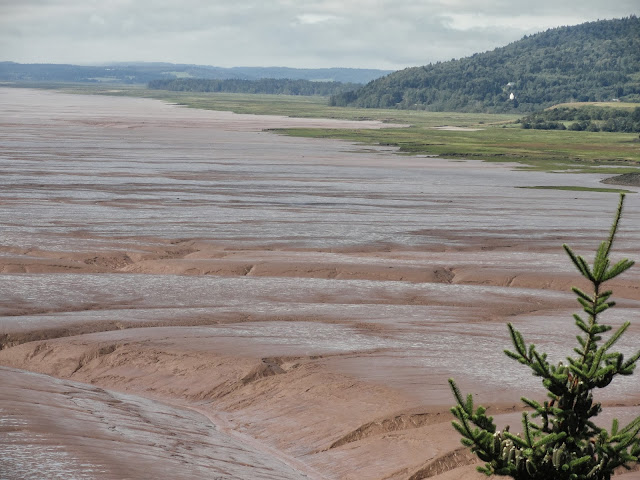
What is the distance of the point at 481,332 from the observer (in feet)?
70.0

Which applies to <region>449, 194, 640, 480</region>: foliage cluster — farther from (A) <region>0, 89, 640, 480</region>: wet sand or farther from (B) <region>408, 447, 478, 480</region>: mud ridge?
(B) <region>408, 447, 478, 480</region>: mud ridge

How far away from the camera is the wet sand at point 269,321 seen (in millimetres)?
14625

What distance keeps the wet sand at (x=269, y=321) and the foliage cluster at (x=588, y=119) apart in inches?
3981

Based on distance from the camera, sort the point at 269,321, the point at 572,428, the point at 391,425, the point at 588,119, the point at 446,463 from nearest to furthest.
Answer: the point at 572,428, the point at 446,463, the point at 391,425, the point at 269,321, the point at 588,119

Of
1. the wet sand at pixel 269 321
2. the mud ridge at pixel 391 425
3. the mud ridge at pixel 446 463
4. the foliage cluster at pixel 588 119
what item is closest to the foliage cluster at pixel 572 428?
the wet sand at pixel 269 321

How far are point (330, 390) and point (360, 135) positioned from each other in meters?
94.0

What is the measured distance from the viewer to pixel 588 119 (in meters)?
156

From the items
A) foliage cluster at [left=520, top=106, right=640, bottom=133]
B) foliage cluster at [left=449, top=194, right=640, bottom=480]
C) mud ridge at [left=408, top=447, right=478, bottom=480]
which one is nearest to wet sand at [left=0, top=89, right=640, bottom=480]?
mud ridge at [left=408, top=447, right=478, bottom=480]

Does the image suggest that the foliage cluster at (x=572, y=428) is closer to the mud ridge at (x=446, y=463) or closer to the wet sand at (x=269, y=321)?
the wet sand at (x=269, y=321)

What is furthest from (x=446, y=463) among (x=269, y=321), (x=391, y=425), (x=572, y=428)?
(x=269, y=321)

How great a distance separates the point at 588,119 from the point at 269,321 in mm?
141744

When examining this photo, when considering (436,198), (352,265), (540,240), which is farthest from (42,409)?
(436,198)

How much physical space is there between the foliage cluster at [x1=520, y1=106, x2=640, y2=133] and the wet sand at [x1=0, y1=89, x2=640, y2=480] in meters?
101

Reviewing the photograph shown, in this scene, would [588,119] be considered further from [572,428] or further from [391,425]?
[572,428]
